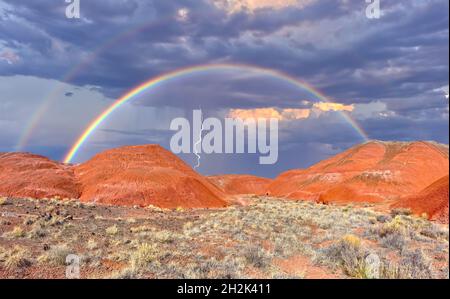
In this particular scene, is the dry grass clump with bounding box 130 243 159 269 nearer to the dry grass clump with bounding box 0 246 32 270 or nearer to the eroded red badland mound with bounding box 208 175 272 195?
the dry grass clump with bounding box 0 246 32 270

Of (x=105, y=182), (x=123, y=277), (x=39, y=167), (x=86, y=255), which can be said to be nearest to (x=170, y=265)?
(x=123, y=277)

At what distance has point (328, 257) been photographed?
15906 mm

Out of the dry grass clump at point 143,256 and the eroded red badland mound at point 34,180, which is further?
the eroded red badland mound at point 34,180

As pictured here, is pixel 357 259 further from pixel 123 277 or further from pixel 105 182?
pixel 105 182

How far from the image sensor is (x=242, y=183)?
147000 millimetres

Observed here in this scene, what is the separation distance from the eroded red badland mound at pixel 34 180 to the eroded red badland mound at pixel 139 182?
2.28m

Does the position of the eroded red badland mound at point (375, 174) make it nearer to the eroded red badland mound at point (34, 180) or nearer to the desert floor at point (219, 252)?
the eroded red badland mound at point (34, 180)

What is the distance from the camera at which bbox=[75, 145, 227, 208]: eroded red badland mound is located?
189ft

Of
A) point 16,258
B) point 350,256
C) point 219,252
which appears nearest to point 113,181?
point 219,252

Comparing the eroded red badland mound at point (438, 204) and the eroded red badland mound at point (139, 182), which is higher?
the eroded red badland mound at point (139, 182)

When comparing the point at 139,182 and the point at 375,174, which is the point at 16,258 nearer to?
the point at 139,182

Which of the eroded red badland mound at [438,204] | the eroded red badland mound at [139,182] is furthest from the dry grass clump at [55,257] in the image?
the eroded red badland mound at [139,182]

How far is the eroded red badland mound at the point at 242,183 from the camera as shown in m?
142

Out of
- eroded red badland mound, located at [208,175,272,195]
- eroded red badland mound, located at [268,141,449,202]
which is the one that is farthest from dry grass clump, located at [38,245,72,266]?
eroded red badland mound, located at [208,175,272,195]
